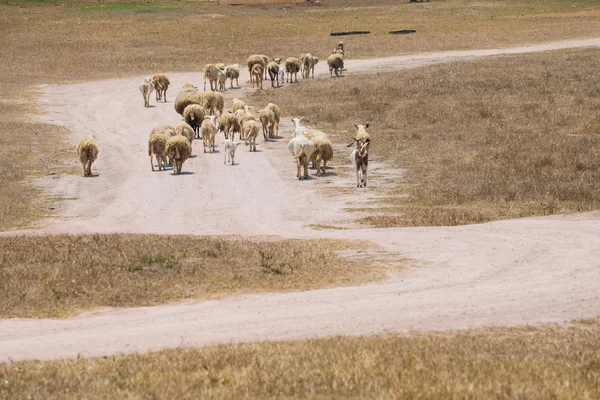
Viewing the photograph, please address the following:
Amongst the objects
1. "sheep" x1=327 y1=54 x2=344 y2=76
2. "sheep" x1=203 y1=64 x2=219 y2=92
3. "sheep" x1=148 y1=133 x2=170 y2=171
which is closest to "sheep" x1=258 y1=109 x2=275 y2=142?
"sheep" x1=148 y1=133 x2=170 y2=171

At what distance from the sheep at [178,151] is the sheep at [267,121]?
21.3ft

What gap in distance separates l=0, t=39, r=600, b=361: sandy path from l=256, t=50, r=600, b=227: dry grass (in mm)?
2171

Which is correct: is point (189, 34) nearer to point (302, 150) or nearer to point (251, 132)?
point (251, 132)

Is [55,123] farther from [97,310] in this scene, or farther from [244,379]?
[244,379]

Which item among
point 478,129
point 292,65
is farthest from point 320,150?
point 292,65

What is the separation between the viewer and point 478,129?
124ft

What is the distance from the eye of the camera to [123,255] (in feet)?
58.3

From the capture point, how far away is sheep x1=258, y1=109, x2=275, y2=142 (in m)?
37.8

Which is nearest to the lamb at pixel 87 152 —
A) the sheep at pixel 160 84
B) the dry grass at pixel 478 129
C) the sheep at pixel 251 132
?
the sheep at pixel 251 132

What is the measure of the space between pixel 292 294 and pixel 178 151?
17.0 metres

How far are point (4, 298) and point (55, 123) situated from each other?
3078cm

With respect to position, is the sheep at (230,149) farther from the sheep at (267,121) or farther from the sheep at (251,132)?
the sheep at (267,121)

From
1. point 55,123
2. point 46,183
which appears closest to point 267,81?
point 55,123

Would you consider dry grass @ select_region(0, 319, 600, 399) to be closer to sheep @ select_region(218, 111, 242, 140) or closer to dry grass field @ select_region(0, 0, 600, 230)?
dry grass field @ select_region(0, 0, 600, 230)
